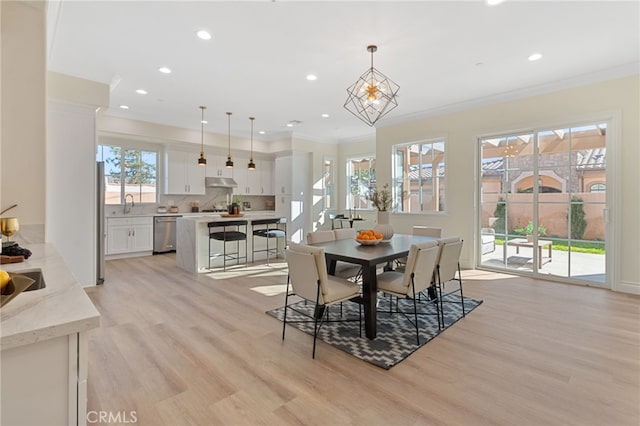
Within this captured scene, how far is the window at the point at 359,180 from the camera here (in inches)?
324

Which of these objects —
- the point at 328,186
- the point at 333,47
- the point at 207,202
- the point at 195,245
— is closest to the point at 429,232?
the point at 333,47

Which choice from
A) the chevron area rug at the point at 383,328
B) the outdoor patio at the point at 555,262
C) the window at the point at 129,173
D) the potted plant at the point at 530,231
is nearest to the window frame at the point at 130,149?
the window at the point at 129,173

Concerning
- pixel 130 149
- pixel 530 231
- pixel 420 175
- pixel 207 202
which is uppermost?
pixel 130 149

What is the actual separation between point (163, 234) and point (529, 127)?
7.25 meters

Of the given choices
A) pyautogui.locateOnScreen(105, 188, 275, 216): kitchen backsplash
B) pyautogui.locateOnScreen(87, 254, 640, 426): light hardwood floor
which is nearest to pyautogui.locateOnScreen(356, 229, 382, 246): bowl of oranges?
pyautogui.locateOnScreen(87, 254, 640, 426): light hardwood floor

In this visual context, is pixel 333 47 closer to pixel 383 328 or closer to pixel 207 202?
pixel 383 328

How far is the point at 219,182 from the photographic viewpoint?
7.69 m

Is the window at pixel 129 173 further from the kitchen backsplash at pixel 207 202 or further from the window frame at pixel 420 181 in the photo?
the window frame at pixel 420 181

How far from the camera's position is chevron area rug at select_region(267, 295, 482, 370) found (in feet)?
8.05

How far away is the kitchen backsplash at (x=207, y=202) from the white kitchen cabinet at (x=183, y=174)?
418 mm

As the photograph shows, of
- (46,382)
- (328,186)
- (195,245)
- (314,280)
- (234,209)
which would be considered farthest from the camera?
(328,186)

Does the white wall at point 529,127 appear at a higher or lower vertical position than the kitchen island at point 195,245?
higher

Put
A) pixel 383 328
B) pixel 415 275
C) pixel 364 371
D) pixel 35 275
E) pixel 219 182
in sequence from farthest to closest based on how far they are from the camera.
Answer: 1. pixel 219 182
2. pixel 383 328
3. pixel 415 275
4. pixel 364 371
5. pixel 35 275

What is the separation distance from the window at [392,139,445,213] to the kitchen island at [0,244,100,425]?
18.5 ft
